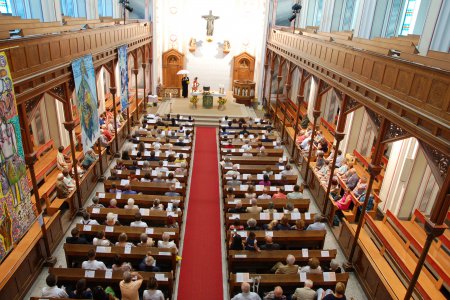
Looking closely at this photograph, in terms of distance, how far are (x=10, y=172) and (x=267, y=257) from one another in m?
5.10

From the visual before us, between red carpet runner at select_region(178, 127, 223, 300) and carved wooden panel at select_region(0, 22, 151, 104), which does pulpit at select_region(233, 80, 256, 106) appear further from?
carved wooden panel at select_region(0, 22, 151, 104)

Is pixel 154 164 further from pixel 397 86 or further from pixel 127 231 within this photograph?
pixel 397 86

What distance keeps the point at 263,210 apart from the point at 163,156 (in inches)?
174

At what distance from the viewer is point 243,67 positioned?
23.5 meters

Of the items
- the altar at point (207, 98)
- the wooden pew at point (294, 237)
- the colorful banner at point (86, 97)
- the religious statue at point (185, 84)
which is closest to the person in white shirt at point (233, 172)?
the wooden pew at point (294, 237)

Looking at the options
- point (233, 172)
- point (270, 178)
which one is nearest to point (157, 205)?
point (233, 172)

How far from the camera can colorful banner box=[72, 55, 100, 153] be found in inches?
339

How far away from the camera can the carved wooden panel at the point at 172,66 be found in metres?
22.8

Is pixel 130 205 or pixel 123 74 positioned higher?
pixel 123 74

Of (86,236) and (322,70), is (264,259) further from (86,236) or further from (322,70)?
(322,70)

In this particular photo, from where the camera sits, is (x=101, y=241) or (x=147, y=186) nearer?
(x=101, y=241)

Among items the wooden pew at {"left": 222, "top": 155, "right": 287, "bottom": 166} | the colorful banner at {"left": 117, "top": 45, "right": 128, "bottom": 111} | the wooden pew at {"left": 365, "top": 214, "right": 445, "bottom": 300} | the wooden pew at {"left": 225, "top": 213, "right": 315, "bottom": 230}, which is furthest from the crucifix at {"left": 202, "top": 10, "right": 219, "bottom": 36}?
the wooden pew at {"left": 365, "top": 214, "right": 445, "bottom": 300}

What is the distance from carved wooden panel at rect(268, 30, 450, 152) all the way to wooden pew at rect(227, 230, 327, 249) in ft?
10.2

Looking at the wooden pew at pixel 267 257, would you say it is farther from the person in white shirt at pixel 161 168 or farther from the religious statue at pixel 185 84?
the religious statue at pixel 185 84
